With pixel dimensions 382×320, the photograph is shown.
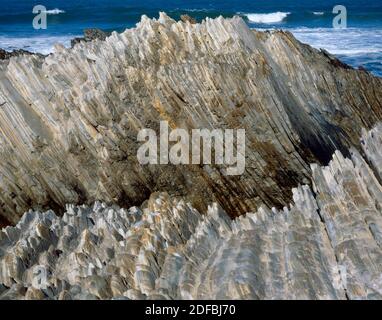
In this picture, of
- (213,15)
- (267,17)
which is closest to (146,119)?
(213,15)

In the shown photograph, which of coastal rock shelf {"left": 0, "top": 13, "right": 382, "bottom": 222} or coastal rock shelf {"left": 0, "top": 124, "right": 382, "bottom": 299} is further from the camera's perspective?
coastal rock shelf {"left": 0, "top": 13, "right": 382, "bottom": 222}

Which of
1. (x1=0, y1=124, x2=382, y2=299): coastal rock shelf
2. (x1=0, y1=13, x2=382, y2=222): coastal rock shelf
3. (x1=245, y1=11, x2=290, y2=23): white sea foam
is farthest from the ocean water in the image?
(x1=0, y1=124, x2=382, y2=299): coastal rock shelf

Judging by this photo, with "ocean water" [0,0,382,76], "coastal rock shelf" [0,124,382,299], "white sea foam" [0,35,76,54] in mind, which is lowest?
"coastal rock shelf" [0,124,382,299]

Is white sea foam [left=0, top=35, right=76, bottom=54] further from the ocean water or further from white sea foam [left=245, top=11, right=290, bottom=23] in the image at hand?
white sea foam [left=245, top=11, right=290, bottom=23]

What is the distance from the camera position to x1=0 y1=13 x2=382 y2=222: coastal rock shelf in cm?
2297

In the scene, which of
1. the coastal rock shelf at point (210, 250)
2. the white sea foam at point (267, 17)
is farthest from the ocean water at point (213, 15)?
the coastal rock shelf at point (210, 250)

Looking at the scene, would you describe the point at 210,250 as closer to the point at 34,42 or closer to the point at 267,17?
the point at 34,42

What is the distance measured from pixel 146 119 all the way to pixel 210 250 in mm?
8317

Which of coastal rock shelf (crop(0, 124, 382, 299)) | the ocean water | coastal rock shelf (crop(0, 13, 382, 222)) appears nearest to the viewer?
coastal rock shelf (crop(0, 124, 382, 299))

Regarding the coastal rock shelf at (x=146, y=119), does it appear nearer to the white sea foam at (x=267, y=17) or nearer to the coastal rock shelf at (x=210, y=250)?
the coastal rock shelf at (x=210, y=250)

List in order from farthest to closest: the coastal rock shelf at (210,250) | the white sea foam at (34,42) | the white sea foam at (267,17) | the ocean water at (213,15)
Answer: the white sea foam at (267,17) → the ocean water at (213,15) → the white sea foam at (34,42) → the coastal rock shelf at (210,250)

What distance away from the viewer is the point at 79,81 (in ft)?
79.7

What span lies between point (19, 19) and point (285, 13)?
43804 mm

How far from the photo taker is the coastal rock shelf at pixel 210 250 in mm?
14055
